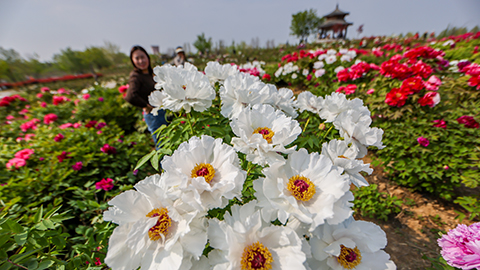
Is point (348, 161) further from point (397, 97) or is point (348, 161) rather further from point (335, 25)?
point (335, 25)

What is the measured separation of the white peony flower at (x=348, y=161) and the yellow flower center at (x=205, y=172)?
0.55 meters

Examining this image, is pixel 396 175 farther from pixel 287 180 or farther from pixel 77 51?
pixel 77 51

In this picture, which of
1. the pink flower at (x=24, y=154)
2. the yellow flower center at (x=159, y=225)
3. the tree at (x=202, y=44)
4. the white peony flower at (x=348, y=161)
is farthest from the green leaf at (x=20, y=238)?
the tree at (x=202, y=44)

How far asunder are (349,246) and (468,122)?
3036 mm

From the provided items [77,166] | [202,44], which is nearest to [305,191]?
[77,166]

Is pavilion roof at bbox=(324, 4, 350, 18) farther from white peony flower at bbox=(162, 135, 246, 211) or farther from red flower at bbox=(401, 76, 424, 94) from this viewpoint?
white peony flower at bbox=(162, 135, 246, 211)

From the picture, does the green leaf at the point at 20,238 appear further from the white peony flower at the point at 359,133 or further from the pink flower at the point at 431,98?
the pink flower at the point at 431,98

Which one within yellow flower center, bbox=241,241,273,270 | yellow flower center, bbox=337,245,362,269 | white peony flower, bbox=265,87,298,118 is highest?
white peony flower, bbox=265,87,298,118

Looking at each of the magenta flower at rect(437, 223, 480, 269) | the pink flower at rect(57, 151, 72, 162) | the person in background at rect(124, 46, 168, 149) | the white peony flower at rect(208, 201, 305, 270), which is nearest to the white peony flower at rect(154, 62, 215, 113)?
the white peony flower at rect(208, 201, 305, 270)

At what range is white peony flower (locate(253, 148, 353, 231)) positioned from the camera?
0.60 meters

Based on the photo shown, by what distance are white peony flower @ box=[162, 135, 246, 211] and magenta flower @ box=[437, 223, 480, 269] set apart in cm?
113

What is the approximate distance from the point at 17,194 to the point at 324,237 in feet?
9.75

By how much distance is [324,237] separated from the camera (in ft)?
2.14

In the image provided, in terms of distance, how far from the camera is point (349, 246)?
0.62 m
